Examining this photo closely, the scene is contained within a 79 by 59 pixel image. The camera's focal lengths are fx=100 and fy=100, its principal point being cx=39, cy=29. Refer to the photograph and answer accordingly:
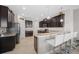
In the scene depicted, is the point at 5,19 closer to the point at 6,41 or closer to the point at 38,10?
the point at 6,41

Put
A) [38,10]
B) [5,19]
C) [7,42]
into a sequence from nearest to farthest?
1. [38,10]
2. [5,19]
3. [7,42]

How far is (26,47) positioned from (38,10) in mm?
1050

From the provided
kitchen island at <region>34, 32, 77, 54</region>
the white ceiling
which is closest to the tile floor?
kitchen island at <region>34, 32, 77, 54</region>

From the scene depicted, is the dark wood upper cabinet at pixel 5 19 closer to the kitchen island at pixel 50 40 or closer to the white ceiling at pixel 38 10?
the white ceiling at pixel 38 10

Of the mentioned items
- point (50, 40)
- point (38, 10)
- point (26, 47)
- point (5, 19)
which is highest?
point (38, 10)

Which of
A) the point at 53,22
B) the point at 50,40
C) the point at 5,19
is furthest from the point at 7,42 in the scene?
the point at 53,22

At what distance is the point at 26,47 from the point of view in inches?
108

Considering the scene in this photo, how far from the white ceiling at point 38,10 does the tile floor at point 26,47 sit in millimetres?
672

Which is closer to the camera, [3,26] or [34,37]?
[34,37]

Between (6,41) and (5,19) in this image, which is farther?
(6,41)

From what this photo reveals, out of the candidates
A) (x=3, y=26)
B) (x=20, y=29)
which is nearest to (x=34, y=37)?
(x=20, y=29)
